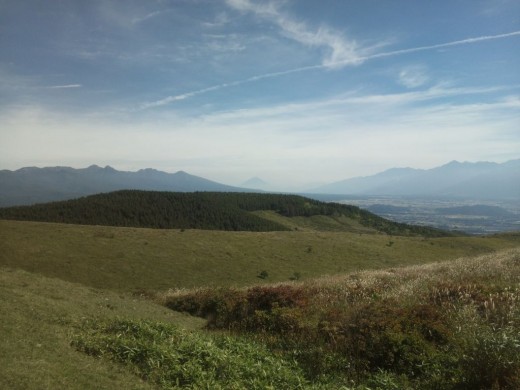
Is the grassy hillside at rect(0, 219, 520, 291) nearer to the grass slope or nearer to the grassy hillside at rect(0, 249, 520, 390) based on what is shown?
the grass slope

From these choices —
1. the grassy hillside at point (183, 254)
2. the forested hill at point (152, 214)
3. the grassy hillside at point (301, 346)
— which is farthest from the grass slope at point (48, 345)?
the forested hill at point (152, 214)

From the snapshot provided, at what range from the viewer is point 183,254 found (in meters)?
52.6

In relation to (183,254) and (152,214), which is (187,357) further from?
(152,214)

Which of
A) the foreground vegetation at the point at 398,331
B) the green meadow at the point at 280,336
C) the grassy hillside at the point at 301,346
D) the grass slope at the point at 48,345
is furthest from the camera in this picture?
the green meadow at the point at 280,336

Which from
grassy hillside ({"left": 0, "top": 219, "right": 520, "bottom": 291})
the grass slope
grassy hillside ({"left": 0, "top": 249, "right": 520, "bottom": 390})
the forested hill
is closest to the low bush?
grassy hillside ({"left": 0, "top": 249, "right": 520, "bottom": 390})

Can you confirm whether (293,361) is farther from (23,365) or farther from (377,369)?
(23,365)

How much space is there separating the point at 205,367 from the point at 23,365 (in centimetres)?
432

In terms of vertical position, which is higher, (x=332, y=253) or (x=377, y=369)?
(x=377, y=369)

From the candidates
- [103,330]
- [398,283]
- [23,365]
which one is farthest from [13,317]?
[398,283]

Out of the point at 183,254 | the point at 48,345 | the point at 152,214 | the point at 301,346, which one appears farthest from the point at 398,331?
the point at 152,214

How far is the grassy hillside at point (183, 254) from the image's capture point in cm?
4288

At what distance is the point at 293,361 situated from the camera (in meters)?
11.1

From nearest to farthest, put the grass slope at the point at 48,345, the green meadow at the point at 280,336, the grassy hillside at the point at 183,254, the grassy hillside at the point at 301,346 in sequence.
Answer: the grass slope at the point at 48,345
the grassy hillside at the point at 301,346
the green meadow at the point at 280,336
the grassy hillside at the point at 183,254

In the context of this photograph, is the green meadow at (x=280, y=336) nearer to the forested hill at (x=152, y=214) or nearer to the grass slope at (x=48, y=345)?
the grass slope at (x=48, y=345)
